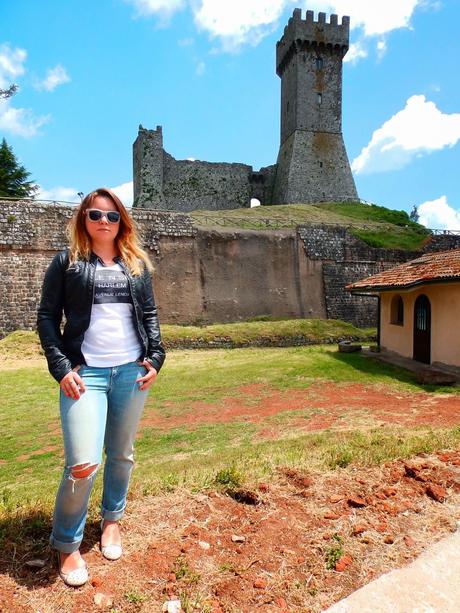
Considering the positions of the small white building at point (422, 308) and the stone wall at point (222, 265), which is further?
the stone wall at point (222, 265)

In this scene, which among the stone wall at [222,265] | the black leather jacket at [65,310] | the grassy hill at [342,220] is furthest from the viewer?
the grassy hill at [342,220]

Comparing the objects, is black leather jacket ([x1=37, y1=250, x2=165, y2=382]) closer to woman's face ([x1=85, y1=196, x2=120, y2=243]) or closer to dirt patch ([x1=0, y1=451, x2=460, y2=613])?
woman's face ([x1=85, y1=196, x2=120, y2=243])

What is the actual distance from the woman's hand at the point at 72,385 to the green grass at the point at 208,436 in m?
1.26

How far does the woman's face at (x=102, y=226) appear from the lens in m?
2.50

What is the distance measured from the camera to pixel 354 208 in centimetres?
3381

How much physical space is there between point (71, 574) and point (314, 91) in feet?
135

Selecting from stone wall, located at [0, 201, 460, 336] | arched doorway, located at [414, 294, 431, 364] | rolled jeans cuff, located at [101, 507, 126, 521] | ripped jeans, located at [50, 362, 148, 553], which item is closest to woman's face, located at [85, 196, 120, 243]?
ripped jeans, located at [50, 362, 148, 553]

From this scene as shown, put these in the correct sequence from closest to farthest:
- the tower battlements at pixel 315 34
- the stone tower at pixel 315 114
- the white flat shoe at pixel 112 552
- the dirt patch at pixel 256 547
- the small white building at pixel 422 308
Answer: the dirt patch at pixel 256 547, the white flat shoe at pixel 112 552, the small white building at pixel 422 308, the tower battlements at pixel 315 34, the stone tower at pixel 315 114

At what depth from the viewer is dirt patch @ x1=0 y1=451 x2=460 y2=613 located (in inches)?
85.9

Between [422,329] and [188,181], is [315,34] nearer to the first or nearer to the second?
[188,181]

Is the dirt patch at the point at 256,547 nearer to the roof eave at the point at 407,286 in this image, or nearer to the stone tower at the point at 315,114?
the roof eave at the point at 407,286

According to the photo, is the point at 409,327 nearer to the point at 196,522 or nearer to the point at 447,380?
the point at 447,380

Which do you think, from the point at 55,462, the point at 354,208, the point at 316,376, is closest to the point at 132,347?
the point at 55,462

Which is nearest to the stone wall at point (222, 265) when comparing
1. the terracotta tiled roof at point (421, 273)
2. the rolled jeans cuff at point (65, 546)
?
the terracotta tiled roof at point (421, 273)
